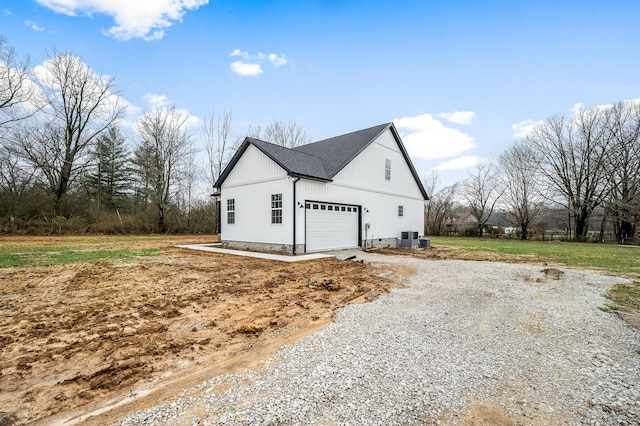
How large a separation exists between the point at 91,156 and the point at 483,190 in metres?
36.4

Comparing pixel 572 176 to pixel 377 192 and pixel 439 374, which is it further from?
pixel 439 374

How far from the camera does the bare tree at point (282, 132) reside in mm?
30312

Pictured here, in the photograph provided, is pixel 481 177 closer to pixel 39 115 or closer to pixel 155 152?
pixel 155 152

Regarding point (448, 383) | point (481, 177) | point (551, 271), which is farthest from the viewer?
point (481, 177)

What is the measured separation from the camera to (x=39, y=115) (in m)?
21.2

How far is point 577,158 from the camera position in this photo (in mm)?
26141

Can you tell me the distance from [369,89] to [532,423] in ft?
54.5

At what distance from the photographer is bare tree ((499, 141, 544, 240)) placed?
1089 inches

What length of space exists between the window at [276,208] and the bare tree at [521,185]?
2447 centimetres

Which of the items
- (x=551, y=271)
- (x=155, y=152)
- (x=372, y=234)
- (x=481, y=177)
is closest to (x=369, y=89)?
(x=372, y=234)

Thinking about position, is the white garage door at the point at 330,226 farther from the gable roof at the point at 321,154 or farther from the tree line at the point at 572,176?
the tree line at the point at 572,176

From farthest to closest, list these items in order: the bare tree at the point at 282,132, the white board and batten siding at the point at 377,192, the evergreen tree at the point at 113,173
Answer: the bare tree at the point at 282,132
the evergreen tree at the point at 113,173
the white board and batten siding at the point at 377,192

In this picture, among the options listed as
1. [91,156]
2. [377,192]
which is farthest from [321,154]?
[91,156]

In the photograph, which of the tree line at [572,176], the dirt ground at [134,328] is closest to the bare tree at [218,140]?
the dirt ground at [134,328]
